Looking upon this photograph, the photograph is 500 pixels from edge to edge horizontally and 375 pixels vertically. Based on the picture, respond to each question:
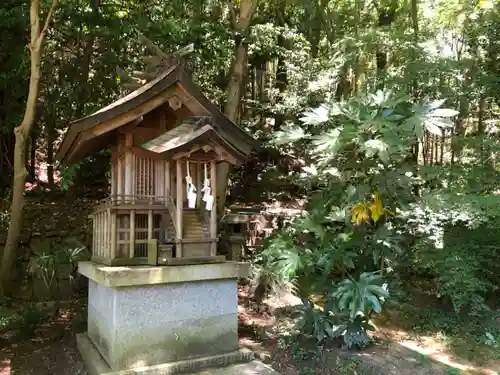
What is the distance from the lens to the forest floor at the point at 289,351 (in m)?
5.33

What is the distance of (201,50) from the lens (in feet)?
27.6

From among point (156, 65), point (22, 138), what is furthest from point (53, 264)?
point (156, 65)

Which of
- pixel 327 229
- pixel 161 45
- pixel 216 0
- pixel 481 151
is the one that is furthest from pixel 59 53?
pixel 481 151

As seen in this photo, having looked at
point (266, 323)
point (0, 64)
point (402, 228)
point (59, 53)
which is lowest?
point (266, 323)

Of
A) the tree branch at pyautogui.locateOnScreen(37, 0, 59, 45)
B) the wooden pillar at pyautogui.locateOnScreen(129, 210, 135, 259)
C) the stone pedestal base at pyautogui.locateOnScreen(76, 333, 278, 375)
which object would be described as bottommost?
the stone pedestal base at pyautogui.locateOnScreen(76, 333, 278, 375)

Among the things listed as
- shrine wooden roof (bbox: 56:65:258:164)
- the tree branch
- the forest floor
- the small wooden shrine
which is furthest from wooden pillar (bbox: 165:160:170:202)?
the tree branch

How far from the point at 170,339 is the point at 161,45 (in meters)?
5.76

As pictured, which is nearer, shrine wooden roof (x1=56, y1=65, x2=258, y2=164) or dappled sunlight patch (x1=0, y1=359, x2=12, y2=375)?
shrine wooden roof (x1=56, y1=65, x2=258, y2=164)

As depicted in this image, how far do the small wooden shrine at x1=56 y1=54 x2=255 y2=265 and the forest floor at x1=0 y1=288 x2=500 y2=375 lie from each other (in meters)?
1.75

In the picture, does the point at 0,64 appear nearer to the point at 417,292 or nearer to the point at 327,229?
the point at 327,229

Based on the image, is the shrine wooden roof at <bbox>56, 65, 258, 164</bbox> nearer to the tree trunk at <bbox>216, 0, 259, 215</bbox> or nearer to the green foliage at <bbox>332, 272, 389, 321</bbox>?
the green foliage at <bbox>332, 272, 389, 321</bbox>

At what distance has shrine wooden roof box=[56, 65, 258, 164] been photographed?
15.9 ft

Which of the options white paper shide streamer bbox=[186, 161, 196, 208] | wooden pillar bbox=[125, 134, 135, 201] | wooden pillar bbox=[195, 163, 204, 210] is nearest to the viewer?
white paper shide streamer bbox=[186, 161, 196, 208]

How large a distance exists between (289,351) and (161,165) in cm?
329
